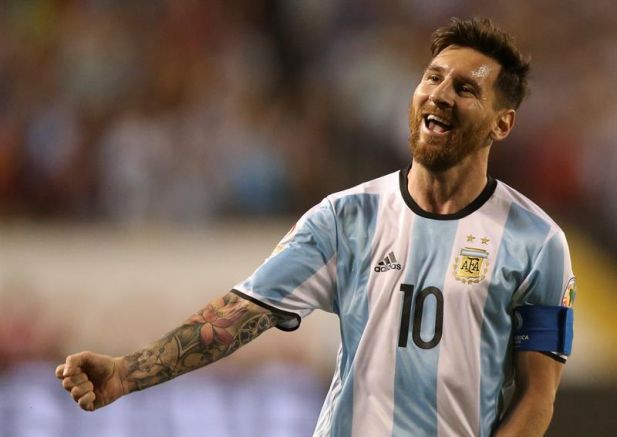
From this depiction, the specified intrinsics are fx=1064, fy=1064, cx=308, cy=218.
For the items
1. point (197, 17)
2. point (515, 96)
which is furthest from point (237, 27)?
point (515, 96)

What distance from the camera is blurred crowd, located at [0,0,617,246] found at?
271 inches

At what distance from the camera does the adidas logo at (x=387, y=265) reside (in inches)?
122

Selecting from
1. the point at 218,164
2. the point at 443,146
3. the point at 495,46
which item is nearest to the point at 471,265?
the point at 443,146

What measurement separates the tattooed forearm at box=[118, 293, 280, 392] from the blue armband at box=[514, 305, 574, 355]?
71 centimetres

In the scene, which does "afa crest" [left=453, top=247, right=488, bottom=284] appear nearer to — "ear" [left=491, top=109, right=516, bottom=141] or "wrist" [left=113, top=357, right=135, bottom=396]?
"ear" [left=491, top=109, right=516, bottom=141]

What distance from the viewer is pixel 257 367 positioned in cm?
651

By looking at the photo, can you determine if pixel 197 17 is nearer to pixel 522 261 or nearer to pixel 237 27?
pixel 237 27

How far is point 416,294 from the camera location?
3.06 m

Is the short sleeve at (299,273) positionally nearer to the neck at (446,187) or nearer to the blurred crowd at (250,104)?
the neck at (446,187)

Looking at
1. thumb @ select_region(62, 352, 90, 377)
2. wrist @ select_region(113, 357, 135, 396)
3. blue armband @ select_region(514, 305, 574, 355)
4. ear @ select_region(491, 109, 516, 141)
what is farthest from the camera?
ear @ select_region(491, 109, 516, 141)

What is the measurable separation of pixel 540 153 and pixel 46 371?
3490 mm

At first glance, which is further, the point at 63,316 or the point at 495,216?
the point at 63,316

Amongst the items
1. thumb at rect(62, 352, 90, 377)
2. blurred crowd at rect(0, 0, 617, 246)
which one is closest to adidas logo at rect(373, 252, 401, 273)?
thumb at rect(62, 352, 90, 377)

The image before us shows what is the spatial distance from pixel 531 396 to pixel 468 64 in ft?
3.33
